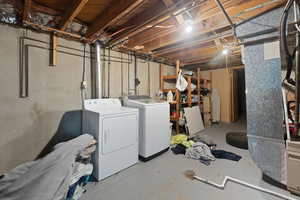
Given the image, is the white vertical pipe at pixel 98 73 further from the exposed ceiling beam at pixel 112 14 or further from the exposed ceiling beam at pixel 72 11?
the exposed ceiling beam at pixel 72 11

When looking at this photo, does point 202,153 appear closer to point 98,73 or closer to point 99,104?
point 99,104

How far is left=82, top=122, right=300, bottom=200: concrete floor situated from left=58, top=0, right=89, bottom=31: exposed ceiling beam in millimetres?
2083

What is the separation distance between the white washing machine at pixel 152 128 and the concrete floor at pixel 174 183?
197 mm

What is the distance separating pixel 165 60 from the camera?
3.86m

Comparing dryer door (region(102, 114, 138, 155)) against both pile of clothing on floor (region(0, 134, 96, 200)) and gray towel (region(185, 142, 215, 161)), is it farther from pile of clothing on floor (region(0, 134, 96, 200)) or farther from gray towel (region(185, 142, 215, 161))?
gray towel (region(185, 142, 215, 161))

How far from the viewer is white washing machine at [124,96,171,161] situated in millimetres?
2219

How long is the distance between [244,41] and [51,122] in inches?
115

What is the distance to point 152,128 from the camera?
231 centimetres

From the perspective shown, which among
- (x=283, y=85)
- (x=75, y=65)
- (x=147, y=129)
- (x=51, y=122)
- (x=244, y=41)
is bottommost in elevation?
(x=147, y=129)

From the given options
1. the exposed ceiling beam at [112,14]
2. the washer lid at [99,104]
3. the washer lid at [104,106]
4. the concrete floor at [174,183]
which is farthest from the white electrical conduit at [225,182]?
the exposed ceiling beam at [112,14]

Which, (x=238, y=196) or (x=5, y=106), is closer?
(x=238, y=196)

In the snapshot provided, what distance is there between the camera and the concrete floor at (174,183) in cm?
145

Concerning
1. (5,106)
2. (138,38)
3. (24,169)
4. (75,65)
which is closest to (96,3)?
(138,38)

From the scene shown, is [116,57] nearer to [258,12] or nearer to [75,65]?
[75,65]
